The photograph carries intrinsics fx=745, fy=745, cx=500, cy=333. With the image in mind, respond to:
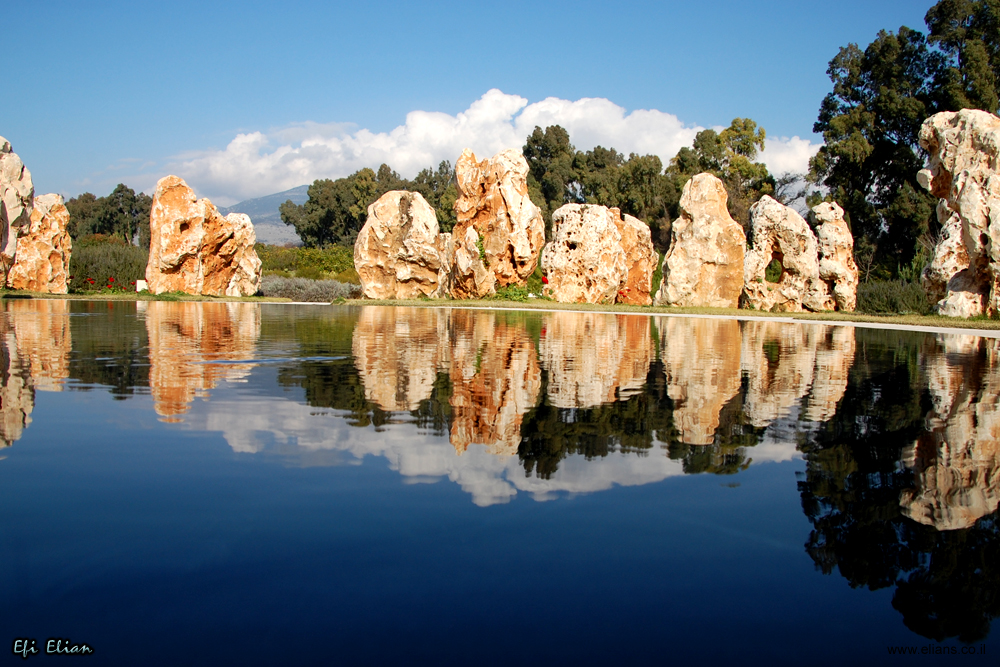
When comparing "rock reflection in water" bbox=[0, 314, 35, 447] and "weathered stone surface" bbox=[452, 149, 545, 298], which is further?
"weathered stone surface" bbox=[452, 149, 545, 298]

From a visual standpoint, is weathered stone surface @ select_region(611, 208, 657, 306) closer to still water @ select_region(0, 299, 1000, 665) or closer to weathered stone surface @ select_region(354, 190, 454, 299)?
weathered stone surface @ select_region(354, 190, 454, 299)

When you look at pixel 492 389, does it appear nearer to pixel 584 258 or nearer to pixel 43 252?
pixel 584 258

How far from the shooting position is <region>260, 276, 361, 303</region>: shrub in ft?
105

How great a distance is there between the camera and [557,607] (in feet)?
9.29

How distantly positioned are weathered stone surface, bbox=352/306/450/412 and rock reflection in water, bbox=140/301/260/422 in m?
1.58

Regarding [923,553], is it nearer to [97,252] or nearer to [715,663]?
[715,663]

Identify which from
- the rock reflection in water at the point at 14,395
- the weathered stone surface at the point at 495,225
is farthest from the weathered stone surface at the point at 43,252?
the rock reflection in water at the point at 14,395

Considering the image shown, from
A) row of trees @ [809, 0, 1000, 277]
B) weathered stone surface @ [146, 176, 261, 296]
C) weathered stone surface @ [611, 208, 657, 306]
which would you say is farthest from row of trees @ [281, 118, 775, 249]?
weathered stone surface @ [146, 176, 261, 296]

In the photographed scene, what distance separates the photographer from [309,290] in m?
32.6

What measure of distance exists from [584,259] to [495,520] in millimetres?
25597

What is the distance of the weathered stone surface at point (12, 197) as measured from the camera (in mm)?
27500

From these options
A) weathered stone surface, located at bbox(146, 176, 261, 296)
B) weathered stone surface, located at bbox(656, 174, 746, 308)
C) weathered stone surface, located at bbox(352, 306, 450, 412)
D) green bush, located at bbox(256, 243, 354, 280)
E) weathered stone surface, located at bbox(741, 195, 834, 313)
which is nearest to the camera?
weathered stone surface, located at bbox(352, 306, 450, 412)

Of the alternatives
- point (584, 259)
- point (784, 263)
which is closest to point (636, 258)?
point (584, 259)

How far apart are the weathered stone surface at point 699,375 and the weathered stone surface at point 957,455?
1.48m
